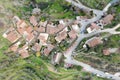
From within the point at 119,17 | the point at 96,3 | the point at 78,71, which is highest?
the point at 96,3

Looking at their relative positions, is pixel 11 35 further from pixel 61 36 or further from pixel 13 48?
pixel 61 36

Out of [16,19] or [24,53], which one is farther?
[16,19]

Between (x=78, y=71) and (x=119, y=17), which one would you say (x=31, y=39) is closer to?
(x=78, y=71)

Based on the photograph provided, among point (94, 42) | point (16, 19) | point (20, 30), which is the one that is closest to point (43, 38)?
point (20, 30)

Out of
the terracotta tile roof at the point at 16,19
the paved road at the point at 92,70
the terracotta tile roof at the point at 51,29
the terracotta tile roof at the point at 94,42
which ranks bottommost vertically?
the paved road at the point at 92,70

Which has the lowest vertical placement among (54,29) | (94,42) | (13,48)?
(94,42)

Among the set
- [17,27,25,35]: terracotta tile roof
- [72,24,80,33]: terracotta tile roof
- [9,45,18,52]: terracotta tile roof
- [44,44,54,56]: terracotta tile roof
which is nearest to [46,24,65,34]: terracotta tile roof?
[72,24,80,33]: terracotta tile roof

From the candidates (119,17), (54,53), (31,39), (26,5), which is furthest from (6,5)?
(119,17)

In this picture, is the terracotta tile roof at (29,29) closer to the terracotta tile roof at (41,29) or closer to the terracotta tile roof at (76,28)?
the terracotta tile roof at (41,29)

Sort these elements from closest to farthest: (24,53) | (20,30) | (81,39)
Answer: (81,39)
(24,53)
(20,30)

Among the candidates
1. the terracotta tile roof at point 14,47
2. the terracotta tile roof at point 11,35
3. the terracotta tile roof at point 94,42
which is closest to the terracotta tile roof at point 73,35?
the terracotta tile roof at point 94,42

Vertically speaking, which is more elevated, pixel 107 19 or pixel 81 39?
pixel 107 19
